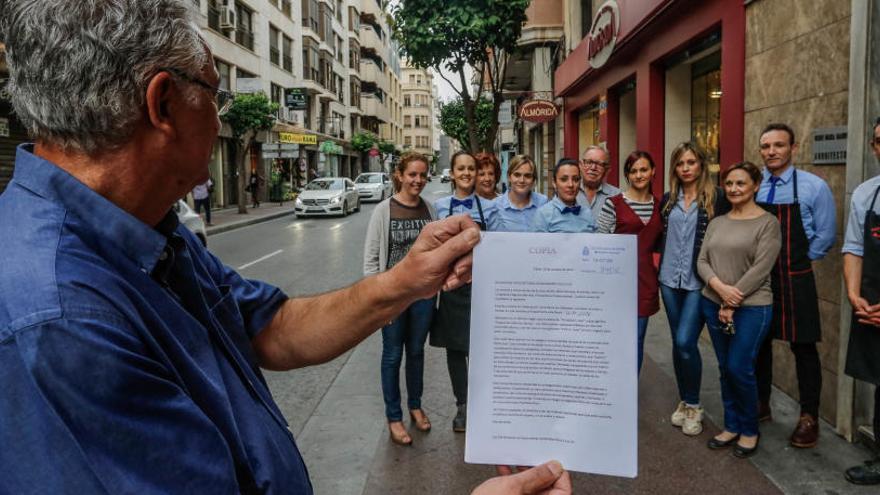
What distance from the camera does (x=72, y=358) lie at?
916mm

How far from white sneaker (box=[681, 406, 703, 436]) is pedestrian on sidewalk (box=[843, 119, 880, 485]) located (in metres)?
0.93

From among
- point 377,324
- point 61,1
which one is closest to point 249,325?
point 377,324

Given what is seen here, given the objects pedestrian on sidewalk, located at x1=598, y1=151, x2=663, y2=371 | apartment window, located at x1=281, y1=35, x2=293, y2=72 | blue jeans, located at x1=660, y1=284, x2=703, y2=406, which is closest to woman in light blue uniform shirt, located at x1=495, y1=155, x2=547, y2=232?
pedestrian on sidewalk, located at x1=598, y1=151, x2=663, y2=371

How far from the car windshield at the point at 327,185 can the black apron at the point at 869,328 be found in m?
21.7

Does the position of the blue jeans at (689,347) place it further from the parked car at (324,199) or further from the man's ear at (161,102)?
the parked car at (324,199)

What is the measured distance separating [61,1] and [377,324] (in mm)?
1022

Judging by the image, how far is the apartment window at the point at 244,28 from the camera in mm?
29625

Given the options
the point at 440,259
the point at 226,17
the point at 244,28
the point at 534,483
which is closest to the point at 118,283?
the point at 440,259

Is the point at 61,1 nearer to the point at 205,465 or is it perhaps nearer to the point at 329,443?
the point at 205,465

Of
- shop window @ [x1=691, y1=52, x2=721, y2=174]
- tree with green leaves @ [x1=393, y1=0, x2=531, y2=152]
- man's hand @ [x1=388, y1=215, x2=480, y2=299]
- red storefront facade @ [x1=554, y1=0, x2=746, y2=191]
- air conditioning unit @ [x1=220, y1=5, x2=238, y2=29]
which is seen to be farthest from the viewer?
air conditioning unit @ [x1=220, y1=5, x2=238, y2=29]

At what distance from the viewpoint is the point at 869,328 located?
3.58 m

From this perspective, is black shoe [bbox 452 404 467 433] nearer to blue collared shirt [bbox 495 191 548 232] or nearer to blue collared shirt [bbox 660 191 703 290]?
blue collared shirt [bbox 495 191 548 232]

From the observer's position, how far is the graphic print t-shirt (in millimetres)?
4582

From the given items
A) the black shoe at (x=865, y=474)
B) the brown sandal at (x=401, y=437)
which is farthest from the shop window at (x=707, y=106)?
the brown sandal at (x=401, y=437)
